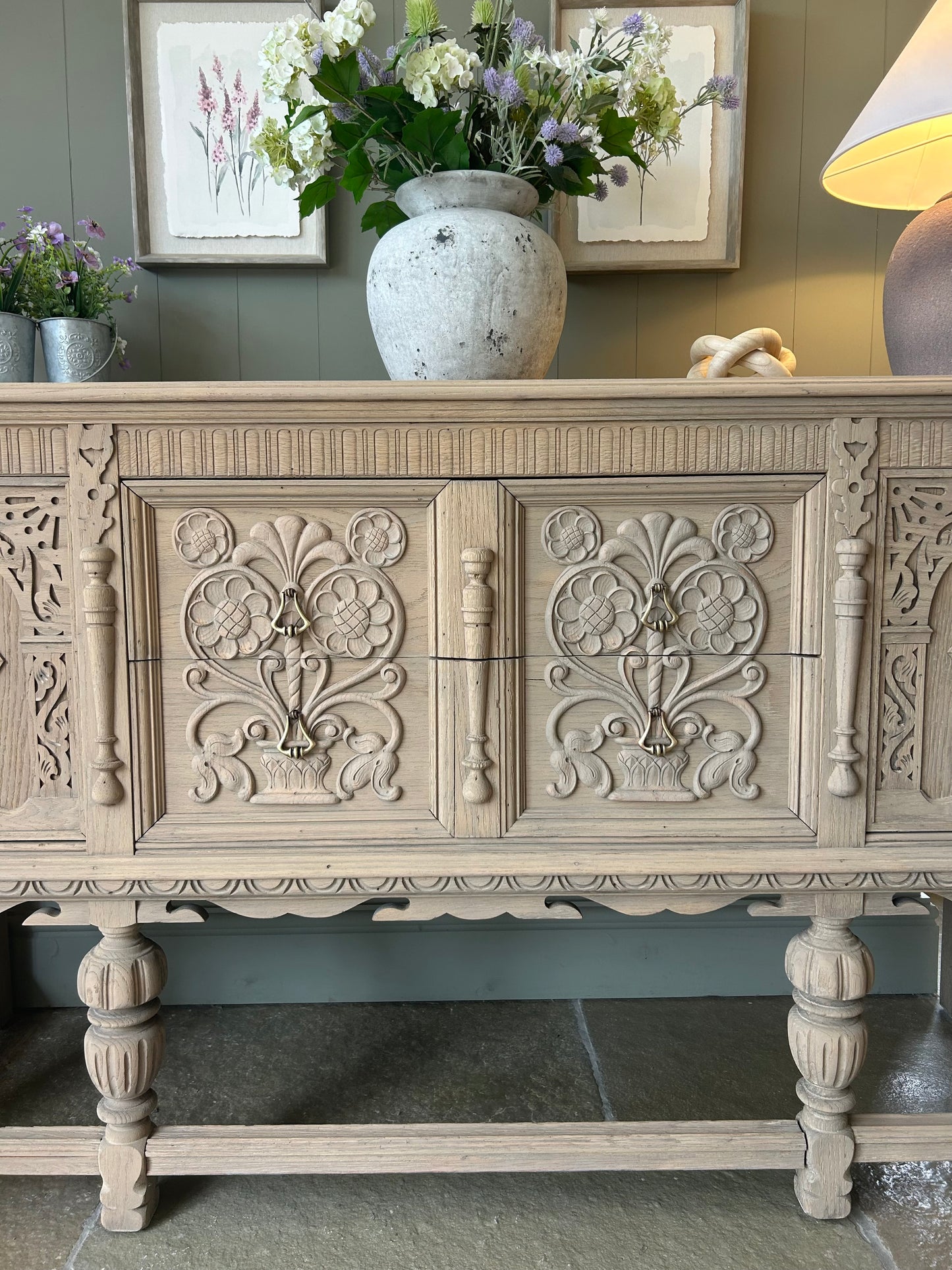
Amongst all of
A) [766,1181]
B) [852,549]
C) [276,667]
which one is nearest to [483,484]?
[276,667]

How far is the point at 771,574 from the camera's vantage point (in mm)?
1191

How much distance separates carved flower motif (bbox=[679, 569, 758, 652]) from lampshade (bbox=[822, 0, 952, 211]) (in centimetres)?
72

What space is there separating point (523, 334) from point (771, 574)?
516 mm

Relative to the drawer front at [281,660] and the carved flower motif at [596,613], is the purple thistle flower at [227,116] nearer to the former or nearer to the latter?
the drawer front at [281,660]

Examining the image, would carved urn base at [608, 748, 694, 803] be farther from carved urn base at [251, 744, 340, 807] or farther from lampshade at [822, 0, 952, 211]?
lampshade at [822, 0, 952, 211]

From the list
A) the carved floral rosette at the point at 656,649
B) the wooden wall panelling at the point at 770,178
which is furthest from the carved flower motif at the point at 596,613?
the wooden wall panelling at the point at 770,178

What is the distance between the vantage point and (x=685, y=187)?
65.1 inches

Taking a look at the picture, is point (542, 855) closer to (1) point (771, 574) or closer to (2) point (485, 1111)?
(1) point (771, 574)

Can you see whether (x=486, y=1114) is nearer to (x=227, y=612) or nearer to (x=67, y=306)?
(x=227, y=612)

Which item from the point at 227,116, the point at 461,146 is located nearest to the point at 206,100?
the point at 227,116

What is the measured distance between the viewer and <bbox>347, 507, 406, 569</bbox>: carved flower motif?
1.17 metres

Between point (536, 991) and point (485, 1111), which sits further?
point (536, 991)

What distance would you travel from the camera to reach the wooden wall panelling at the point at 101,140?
64.1 inches

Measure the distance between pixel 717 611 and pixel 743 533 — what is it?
118 millimetres
